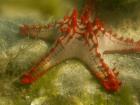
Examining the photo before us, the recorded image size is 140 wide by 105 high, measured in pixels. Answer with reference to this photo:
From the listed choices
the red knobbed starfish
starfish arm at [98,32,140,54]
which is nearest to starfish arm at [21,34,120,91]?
the red knobbed starfish

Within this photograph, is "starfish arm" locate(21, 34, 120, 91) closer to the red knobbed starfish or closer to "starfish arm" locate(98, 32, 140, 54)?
the red knobbed starfish

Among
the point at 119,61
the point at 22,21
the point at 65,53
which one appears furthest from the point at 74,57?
the point at 22,21

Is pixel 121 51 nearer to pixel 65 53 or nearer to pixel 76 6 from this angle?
pixel 65 53

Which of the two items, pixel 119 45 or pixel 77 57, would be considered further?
pixel 119 45

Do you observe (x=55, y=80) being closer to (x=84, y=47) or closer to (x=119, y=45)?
(x=84, y=47)

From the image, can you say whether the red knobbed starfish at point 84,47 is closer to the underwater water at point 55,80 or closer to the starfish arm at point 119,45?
the starfish arm at point 119,45

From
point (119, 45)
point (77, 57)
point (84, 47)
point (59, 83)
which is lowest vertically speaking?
point (59, 83)

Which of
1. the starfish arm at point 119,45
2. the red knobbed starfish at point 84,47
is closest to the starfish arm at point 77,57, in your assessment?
the red knobbed starfish at point 84,47

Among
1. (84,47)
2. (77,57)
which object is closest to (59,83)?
(77,57)
